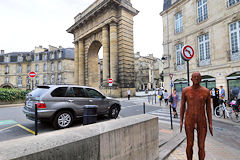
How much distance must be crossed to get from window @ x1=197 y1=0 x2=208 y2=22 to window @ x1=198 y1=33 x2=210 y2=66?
184 centimetres

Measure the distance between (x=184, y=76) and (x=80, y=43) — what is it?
21424 mm

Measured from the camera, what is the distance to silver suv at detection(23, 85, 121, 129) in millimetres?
4598

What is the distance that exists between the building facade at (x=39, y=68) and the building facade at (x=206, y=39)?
3200 centimetres

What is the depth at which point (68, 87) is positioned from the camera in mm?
5492

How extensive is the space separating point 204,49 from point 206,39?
971 millimetres

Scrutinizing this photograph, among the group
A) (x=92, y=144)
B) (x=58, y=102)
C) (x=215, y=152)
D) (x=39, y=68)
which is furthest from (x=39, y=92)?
(x=39, y=68)

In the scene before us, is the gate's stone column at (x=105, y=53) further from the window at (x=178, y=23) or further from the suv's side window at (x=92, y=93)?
the suv's side window at (x=92, y=93)

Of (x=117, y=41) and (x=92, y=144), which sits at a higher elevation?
(x=117, y=41)

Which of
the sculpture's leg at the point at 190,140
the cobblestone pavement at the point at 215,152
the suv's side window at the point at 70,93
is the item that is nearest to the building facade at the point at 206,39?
the cobblestone pavement at the point at 215,152

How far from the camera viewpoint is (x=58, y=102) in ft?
16.0

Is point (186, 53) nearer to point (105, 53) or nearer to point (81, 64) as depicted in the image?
point (105, 53)

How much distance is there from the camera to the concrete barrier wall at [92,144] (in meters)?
1.30

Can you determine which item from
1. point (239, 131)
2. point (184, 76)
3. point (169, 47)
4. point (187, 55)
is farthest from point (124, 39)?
point (239, 131)

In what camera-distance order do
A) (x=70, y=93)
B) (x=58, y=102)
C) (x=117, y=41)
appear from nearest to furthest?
(x=58, y=102), (x=70, y=93), (x=117, y=41)
